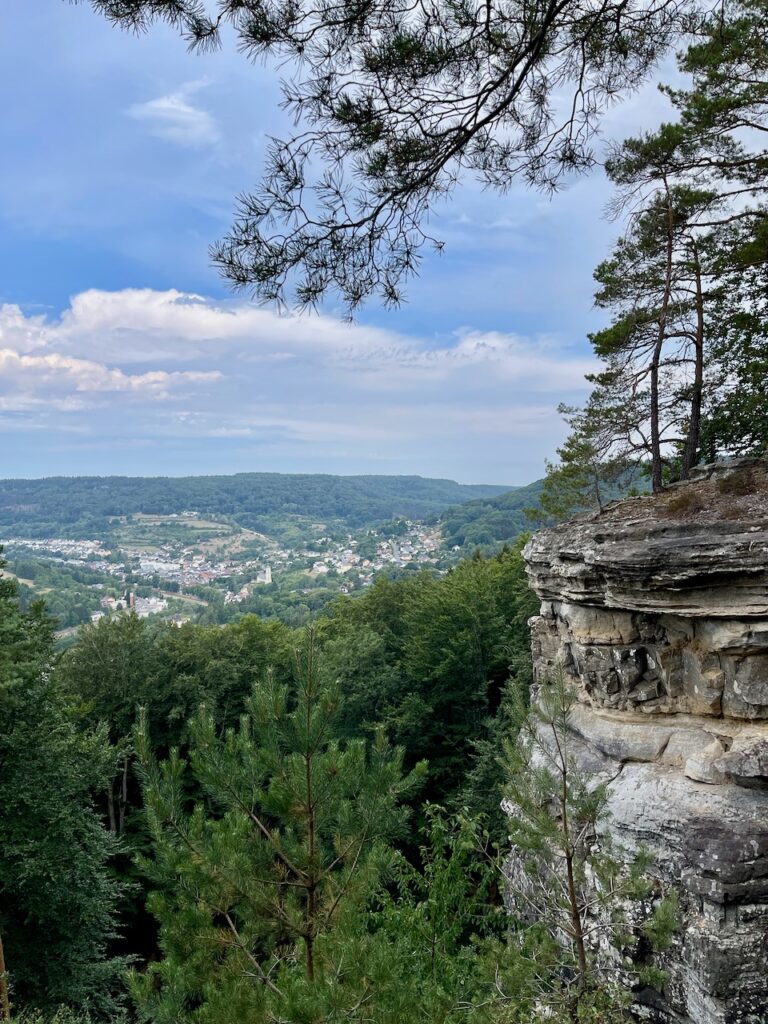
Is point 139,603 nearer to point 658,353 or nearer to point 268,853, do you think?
point 658,353

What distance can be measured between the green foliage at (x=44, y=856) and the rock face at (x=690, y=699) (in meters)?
9.01

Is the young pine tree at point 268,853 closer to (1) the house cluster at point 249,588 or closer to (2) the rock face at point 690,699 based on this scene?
(2) the rock face at point 690,699

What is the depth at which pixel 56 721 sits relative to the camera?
442 inches

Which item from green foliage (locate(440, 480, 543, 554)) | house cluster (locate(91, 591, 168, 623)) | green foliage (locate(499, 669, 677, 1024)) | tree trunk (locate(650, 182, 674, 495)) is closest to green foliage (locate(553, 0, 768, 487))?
tree trunk (locate(650, 182, 674, 495))

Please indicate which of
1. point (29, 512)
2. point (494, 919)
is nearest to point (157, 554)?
point (29, 512)

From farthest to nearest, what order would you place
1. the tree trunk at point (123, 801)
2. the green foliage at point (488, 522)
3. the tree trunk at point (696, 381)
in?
the green foliage at point (488, 522) → the tree trunk at point (123, 801) → the tree trunk at point (696, 381)

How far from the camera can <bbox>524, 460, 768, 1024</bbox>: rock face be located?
681 centimetres

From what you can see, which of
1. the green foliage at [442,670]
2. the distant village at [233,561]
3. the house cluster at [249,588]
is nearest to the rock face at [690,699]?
the green foliage at [442,670]

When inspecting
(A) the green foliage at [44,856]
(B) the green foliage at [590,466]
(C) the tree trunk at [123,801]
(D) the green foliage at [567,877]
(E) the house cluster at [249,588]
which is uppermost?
(B) the green foliage at [590,466]

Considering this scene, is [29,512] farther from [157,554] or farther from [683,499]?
[683,499]

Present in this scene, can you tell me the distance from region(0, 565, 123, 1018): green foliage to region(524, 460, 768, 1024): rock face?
9010 mm

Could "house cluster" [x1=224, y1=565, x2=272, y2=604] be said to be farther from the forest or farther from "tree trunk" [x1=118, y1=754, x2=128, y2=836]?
the forest

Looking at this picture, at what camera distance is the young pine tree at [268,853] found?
4.60m

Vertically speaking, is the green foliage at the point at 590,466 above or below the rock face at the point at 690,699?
above
